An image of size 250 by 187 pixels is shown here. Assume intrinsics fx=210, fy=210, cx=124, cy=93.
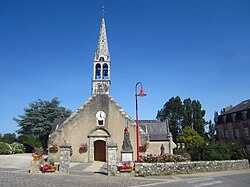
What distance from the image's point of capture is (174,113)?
1929 inches

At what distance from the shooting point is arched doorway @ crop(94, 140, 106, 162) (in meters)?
20.3

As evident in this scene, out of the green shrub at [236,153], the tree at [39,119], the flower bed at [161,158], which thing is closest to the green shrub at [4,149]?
the tree at [39,119]

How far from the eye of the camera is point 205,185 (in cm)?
902

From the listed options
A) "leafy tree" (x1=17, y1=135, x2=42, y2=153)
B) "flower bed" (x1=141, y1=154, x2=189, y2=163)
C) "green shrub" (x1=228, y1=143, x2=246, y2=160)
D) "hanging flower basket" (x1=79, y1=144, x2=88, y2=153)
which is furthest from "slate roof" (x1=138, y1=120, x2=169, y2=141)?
"leafy tree" (x1=17, y1=135, x2=42, y2=153)

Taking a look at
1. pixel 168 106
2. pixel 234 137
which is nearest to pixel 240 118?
pixel 234 137

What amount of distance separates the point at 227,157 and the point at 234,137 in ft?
63.4

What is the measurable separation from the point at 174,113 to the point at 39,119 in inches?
1169

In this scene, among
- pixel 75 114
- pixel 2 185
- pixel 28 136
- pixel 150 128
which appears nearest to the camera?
pixel 2 185

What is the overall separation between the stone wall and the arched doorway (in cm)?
906

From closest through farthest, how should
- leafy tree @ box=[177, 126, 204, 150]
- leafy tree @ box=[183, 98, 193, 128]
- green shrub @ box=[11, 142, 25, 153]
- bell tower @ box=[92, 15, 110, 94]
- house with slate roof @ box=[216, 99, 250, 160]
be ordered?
bell tower @ box=[92, 15, 110, 94], green shrub @ box=[11, 142, 25, 153], house with slate roof @ box=[216, 99, 250, 160], leafy tree @ box=[177, 126, 204, 150], leafy tree @ box=[183, 98, 193, 128]

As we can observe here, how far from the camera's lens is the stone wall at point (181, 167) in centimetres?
1182

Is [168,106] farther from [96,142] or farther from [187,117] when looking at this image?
[96,142]

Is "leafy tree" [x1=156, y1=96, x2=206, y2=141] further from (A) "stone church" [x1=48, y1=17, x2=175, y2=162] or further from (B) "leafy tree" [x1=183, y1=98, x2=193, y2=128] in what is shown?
(A) "stone church" [x1=48, y1=17, x2=175, y2=162]

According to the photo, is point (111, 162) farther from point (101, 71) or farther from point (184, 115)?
point (184, 115)
